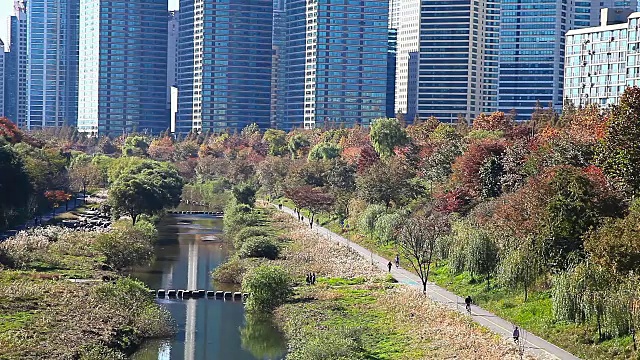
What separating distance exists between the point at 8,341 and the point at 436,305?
19.9 m

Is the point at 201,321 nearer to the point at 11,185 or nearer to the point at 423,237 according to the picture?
the point at 423,237

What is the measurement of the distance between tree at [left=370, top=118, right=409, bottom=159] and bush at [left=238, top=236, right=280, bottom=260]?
30111 mm

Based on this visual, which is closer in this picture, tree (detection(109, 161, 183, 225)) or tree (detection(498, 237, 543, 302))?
tree (detection(498, 237, 543, 302))

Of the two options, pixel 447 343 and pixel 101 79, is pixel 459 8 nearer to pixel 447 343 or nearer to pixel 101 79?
pixel 101 79

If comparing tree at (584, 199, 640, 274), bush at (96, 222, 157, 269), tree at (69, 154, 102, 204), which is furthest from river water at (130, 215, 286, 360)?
tree at (69, 154, 102, 204)

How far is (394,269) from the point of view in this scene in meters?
58.1

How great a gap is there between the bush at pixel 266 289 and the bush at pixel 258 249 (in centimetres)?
1431

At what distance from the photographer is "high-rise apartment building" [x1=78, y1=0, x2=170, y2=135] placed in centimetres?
18825

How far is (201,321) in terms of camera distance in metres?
46.4

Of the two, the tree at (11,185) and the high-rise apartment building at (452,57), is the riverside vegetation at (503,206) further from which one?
the high-rise apartment building at (452,57)

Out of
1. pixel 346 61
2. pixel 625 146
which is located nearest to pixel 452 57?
pixel 346 61

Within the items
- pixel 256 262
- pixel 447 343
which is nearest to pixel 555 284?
pixel 447 343

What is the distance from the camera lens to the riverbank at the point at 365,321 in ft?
119

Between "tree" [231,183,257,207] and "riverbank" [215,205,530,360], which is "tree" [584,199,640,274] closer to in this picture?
"riverbank" [215,205,530,360]
